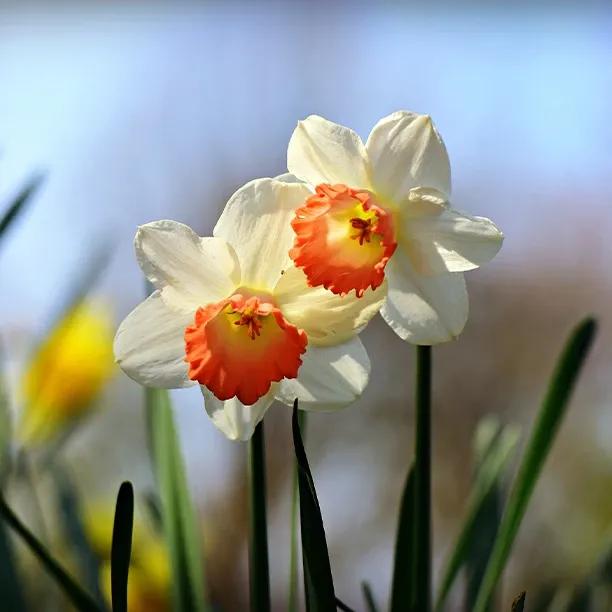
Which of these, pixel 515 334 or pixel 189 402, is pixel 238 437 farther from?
pixel 515 334

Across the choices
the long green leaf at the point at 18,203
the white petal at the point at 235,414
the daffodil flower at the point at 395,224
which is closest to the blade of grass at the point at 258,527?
the white petal at the point at 235,414

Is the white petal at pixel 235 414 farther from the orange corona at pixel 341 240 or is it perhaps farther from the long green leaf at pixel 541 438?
the long green leaf at pixel 541 438

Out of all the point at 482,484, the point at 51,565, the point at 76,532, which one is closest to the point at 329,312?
the point at 51,565

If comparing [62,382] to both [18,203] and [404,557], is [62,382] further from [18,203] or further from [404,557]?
[404,557]

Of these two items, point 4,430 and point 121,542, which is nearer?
point 121,542

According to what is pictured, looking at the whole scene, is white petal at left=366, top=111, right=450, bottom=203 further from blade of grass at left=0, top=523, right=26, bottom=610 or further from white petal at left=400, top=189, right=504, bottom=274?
blade of grass at left=0, top=523, right=26, bottom=610
